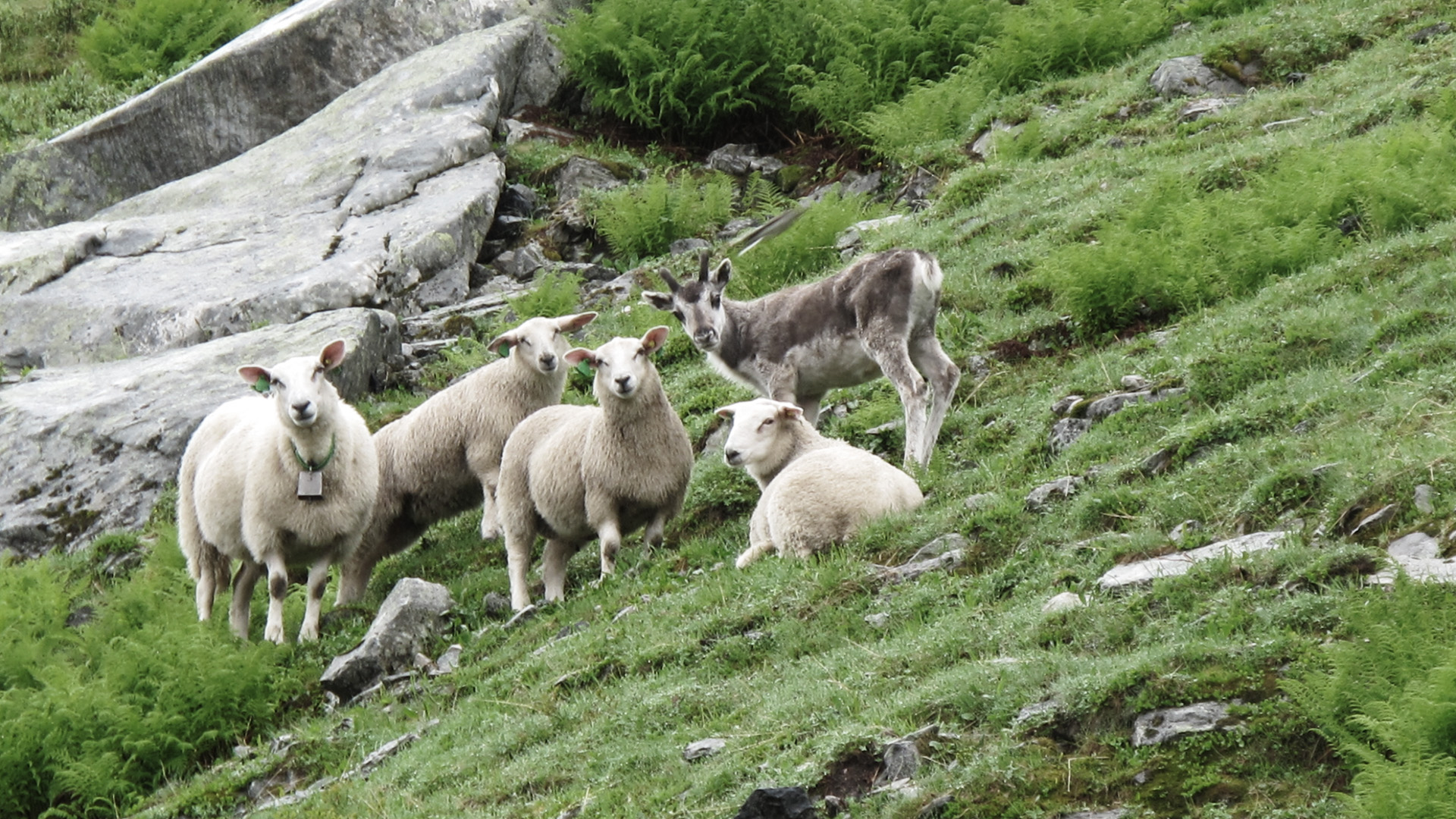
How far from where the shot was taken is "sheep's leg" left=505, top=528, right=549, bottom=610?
11.6m

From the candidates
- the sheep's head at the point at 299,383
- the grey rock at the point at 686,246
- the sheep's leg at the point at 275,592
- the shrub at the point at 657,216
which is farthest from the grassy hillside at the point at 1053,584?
the shrub at the point at 657,216

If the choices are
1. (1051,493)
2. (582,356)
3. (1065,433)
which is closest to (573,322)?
(582,356)

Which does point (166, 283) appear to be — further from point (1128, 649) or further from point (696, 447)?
point (1128, 649)

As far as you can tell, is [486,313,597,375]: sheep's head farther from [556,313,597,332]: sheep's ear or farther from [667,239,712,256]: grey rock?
[667,239,712,256]: grey rock

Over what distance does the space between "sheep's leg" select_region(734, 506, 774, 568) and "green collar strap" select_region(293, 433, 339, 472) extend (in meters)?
3.68

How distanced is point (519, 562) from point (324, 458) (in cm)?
184

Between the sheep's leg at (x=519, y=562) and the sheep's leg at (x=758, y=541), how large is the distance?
199 centimetres

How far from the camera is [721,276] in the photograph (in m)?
13.6

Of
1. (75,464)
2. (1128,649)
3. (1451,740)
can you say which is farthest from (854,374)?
(75,464)

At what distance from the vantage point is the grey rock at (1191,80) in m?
19.0

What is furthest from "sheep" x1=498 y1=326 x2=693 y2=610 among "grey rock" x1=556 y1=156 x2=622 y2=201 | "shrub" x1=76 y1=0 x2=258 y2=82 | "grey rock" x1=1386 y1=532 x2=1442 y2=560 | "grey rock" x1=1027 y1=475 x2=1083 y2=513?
"shrub" x1=76 y1=0 x2=258 y2=82

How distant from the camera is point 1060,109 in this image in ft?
65.6

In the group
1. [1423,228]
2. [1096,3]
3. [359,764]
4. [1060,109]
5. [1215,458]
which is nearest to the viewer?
[1215,458]

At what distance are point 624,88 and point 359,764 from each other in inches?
675
